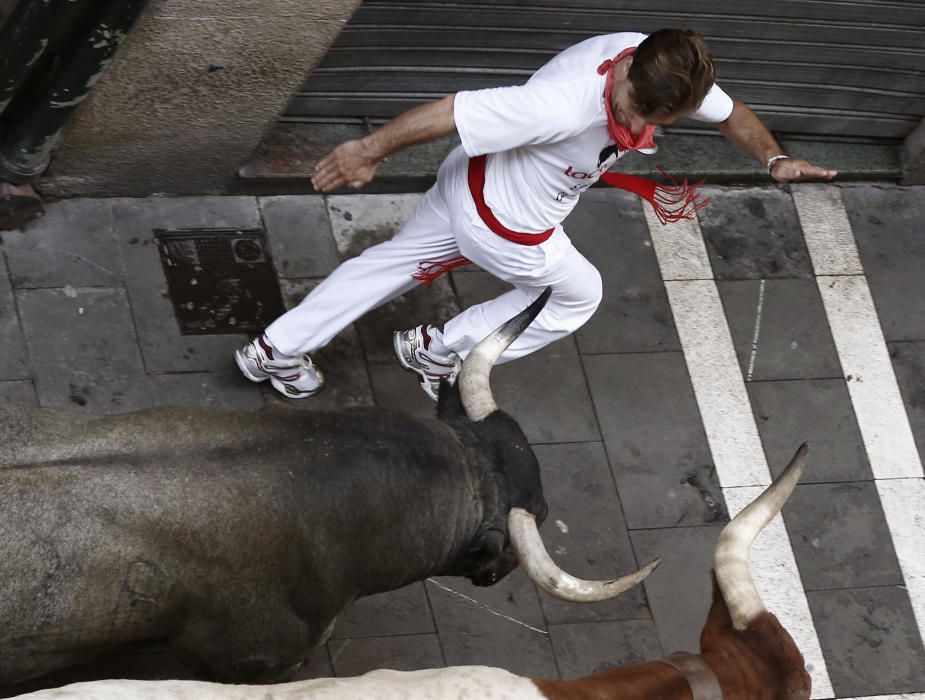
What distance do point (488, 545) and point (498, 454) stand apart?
33 centimetres

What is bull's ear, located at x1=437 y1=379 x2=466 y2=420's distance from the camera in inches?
207

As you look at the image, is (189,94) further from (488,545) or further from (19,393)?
(488,545)

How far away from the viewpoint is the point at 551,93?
5.29 metres

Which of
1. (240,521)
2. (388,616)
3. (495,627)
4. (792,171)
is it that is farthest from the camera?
(495,627)

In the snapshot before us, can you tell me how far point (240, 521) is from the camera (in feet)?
15.4

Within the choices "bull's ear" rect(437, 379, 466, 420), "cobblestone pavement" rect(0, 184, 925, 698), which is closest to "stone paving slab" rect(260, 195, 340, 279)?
"cobblestone pavement" rect(0, 184, 925, 698)

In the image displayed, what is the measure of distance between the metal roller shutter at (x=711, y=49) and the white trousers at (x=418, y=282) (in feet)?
4.51

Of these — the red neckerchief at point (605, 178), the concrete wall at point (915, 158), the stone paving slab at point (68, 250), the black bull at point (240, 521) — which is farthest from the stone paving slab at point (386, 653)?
the concrete wall at point (915, 158)

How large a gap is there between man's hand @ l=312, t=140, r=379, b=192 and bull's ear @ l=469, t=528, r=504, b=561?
1496mm

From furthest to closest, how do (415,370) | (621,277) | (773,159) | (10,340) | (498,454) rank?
(621,277) → (415,370) → (10,340) → (773,159) → (498,454)

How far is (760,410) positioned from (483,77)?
2303mm

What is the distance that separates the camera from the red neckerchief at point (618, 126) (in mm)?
5289

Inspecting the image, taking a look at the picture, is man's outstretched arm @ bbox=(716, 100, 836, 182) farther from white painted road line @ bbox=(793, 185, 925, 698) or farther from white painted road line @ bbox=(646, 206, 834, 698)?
white painted road line @ bbox=(793, 185, 925, 698)

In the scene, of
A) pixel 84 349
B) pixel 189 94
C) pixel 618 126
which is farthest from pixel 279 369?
pixel 618 126
